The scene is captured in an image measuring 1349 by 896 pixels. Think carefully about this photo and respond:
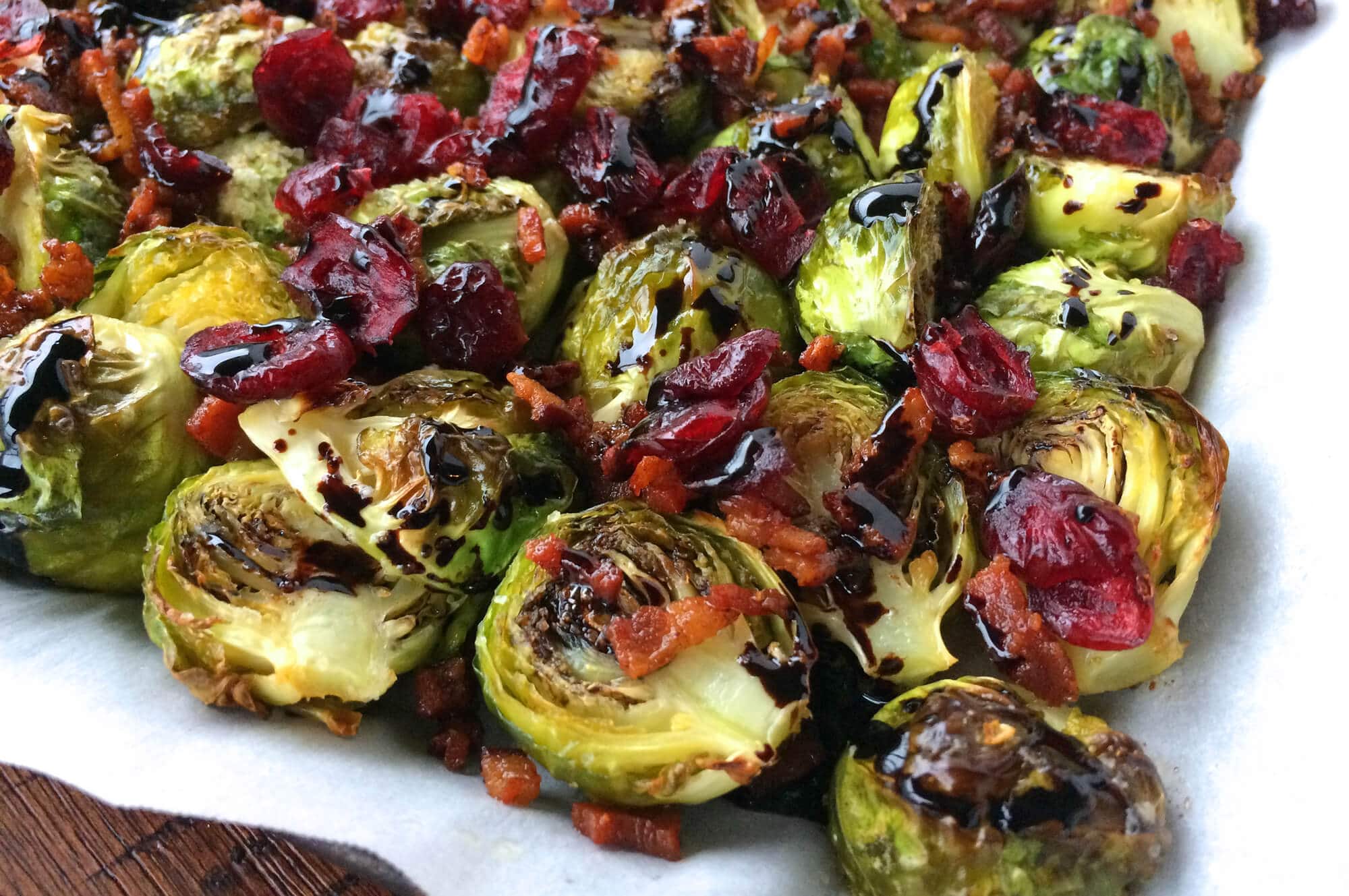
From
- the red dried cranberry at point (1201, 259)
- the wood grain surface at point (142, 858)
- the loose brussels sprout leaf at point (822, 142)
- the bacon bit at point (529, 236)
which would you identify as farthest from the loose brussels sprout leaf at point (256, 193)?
the red dried cranberry at point (1201, 259)

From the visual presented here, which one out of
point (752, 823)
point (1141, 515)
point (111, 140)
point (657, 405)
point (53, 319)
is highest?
point (111, 140)

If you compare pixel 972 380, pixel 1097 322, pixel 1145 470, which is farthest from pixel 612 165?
pixel 1145 470

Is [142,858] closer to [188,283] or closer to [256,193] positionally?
[188,283]

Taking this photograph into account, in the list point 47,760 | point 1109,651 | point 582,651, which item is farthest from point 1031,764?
point 47,760

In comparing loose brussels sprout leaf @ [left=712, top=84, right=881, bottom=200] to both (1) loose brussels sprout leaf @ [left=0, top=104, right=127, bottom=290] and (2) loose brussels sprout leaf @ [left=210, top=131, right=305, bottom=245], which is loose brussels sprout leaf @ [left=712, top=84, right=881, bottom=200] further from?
(1) loose brussels sprout leaf @ [left=0, top=104, right=127, bottom=290]

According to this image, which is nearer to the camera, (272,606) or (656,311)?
(272,606)

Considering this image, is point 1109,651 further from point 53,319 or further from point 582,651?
point 53,319

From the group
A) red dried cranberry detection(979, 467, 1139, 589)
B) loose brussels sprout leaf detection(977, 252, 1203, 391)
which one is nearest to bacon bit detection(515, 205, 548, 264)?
loose brussels sprout leaf detection(977, 252, 1203, 391)
